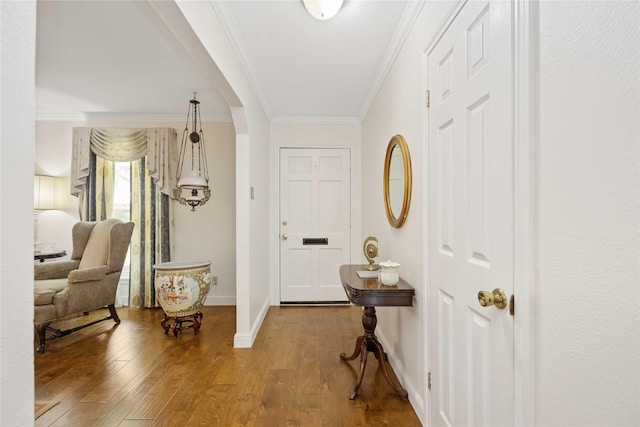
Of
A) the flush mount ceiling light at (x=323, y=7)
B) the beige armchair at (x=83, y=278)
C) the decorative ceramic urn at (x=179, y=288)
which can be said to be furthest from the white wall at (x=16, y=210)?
the beige armchair at (x=83, y=278)

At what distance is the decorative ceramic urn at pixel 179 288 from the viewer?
289cm

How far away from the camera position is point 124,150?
3.86 metres

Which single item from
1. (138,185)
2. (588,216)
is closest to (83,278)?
(138,185)

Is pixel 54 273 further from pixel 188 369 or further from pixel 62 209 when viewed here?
pixel 188 369

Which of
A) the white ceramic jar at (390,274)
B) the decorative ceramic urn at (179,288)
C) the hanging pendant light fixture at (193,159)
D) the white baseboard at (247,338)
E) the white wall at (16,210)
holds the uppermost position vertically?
the hanging pendant light fixture at (193,159)

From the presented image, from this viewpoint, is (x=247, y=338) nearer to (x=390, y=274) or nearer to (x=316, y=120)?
(x=390, y=274)

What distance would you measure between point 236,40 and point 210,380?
2438mm

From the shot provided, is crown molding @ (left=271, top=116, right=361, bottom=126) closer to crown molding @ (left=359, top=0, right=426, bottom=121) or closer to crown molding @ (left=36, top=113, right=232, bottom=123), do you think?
crown molding @ (left=36, top=113, right=232, bottom=123)

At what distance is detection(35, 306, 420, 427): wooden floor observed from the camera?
1.78 m

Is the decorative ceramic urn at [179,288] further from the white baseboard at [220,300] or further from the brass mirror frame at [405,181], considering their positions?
the brass mirror frame at [405,181]

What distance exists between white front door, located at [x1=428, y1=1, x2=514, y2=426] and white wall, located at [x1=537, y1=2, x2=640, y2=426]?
0.47ft

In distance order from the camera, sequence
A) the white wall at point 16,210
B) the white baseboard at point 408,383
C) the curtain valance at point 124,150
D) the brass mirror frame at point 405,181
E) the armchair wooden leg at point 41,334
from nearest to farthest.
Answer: the white wall at point 16,210, the white baseboard at point 408,383, the brass mirror frame at point 405,181, the armchair wooden leg at point 41,334, the curtain valance at point 124,150

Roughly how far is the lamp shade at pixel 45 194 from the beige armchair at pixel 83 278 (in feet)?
2.20

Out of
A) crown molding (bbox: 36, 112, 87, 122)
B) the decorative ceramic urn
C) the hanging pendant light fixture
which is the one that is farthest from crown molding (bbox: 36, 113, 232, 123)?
the decorative ceramic urn
